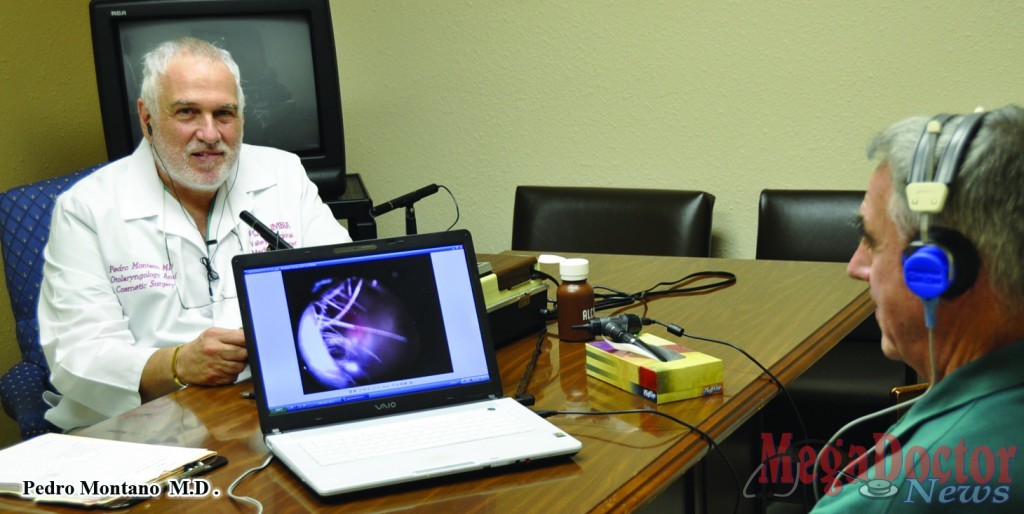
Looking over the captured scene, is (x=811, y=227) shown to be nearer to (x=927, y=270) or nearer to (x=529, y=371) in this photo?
(x=529, y=371)

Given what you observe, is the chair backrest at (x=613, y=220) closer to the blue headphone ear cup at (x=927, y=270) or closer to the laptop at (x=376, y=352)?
the laptop at (x=376, y=352)

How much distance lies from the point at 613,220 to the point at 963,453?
224 cm

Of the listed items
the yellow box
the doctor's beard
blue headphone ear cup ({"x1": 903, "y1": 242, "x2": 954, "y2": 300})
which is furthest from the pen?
the doctor's beard

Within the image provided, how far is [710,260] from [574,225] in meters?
0.78

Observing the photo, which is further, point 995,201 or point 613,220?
point 613,220

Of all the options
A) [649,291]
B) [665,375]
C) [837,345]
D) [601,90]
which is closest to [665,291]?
[649,291]

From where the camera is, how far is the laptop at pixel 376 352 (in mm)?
1394

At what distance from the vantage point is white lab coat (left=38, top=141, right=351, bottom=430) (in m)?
1.96

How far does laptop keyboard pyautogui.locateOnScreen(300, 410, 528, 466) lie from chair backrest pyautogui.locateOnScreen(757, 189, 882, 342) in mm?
1697

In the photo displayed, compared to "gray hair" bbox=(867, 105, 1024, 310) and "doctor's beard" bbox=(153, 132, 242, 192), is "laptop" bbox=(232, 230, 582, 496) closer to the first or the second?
"gray hair" bbox=(867, 105, 1024, 310)

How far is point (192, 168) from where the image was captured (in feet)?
7.33

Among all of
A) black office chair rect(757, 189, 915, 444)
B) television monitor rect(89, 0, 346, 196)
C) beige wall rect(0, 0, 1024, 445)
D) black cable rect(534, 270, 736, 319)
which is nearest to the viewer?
black cable rect(534, 270, 736, 319)

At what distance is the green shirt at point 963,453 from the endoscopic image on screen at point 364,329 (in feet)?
2.25

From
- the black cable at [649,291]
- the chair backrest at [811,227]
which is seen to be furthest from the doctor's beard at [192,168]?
the chair backrest at [811,227]
